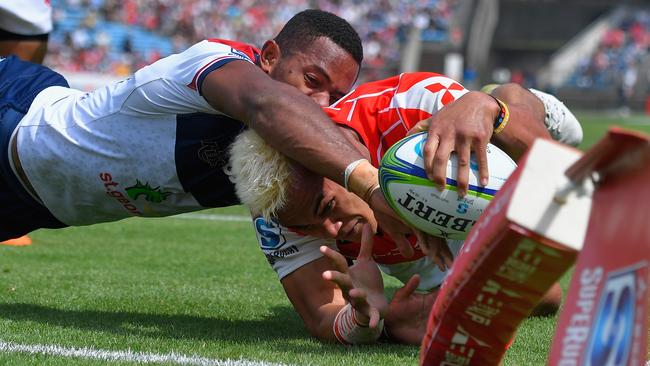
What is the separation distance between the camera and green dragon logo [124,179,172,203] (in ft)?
14.7

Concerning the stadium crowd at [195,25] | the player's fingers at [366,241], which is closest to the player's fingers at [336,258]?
the player's fingers at [366,241]

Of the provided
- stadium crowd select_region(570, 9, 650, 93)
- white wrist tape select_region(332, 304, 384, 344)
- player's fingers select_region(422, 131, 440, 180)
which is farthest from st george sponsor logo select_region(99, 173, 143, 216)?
stadium crowd select_region(570, 9, 650, 93)

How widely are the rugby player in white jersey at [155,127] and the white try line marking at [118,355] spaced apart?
3.26ft

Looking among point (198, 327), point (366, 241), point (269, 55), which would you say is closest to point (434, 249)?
point (366, 241)

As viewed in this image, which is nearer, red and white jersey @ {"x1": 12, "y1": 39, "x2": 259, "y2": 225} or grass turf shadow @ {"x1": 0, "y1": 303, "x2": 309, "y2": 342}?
grass turf shadow @ {"x1": 0, "y1": 303, "x2": 309, "y2": 342}

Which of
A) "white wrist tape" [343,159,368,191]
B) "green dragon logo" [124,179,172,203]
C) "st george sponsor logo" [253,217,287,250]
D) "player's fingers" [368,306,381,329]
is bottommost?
"player's fingers" [368,306,381,329]

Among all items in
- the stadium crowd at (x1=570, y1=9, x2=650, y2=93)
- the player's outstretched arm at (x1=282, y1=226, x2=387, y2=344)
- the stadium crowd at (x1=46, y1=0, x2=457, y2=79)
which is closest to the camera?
the player's outstretched arm at (x1=282, y1=226, x2=387, y2=344)

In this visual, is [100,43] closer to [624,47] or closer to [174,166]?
[624,47]

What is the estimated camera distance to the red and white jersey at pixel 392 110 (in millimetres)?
4066

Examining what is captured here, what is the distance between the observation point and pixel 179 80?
13.6 feet

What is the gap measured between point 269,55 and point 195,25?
103 ft

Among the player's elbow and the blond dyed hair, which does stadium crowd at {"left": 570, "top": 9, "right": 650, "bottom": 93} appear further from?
the blond dyed hair

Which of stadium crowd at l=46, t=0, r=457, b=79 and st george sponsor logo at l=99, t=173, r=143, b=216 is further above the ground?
stadium crowd at l=46, t=0, r=457, b=79

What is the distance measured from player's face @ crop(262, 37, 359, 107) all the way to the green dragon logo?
0.79 meters
